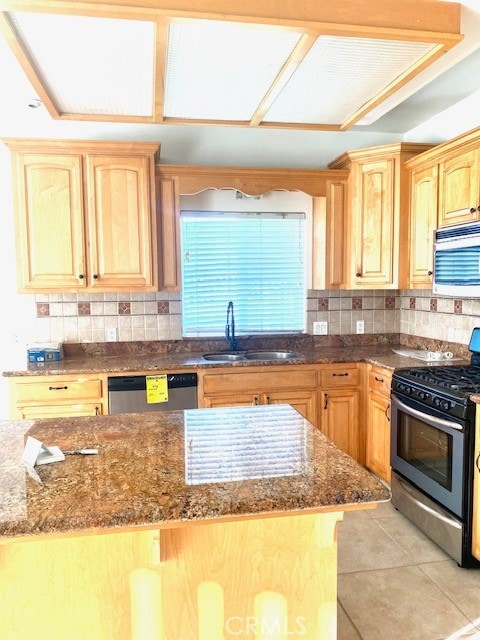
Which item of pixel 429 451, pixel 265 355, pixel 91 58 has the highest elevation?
pixel 91 58

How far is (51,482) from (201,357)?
2.27 meters

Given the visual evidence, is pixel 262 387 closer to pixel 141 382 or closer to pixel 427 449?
pixel 141 382

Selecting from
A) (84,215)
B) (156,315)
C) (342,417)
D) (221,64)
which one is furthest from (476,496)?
(84,215)

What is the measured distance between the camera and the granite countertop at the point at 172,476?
1125 millimetres

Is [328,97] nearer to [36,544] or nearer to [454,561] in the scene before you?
[36,544]

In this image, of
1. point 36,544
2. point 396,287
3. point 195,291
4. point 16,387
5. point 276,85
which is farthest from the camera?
point 195,291

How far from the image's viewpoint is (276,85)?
204 centimetres

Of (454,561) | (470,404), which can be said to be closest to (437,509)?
(454,561)

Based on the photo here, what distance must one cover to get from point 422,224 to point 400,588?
2292 millimetres

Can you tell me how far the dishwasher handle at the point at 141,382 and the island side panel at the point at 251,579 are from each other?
1.84 m

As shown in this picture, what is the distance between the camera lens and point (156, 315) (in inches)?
146

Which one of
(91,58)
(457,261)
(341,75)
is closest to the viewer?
(91,58)

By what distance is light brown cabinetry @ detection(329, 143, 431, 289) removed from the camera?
134 inches

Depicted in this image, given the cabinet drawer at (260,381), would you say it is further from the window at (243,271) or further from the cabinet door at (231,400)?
the window at (243,271)
